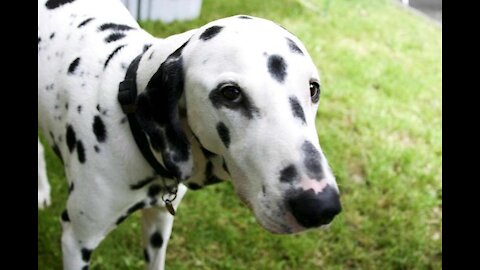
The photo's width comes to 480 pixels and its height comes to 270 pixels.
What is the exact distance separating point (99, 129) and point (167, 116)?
350 mm

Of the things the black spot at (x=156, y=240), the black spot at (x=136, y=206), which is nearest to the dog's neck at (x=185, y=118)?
the black spot at (x=136, y=206)

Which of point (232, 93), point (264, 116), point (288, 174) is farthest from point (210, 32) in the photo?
point (288, 174)

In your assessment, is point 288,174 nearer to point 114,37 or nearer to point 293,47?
point 293,47

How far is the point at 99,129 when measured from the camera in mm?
1979

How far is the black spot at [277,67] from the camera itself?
1539 millimetres

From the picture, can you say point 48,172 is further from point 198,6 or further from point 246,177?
point 198,6

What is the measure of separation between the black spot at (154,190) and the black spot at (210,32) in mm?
673

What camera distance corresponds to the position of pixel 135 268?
3.01 m

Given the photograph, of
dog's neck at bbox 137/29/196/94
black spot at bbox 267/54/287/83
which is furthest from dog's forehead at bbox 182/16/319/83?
dog's neck at bbox 137/29/196/94

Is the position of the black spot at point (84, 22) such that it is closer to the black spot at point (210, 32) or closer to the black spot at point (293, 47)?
the black spot at point (210, 32)
